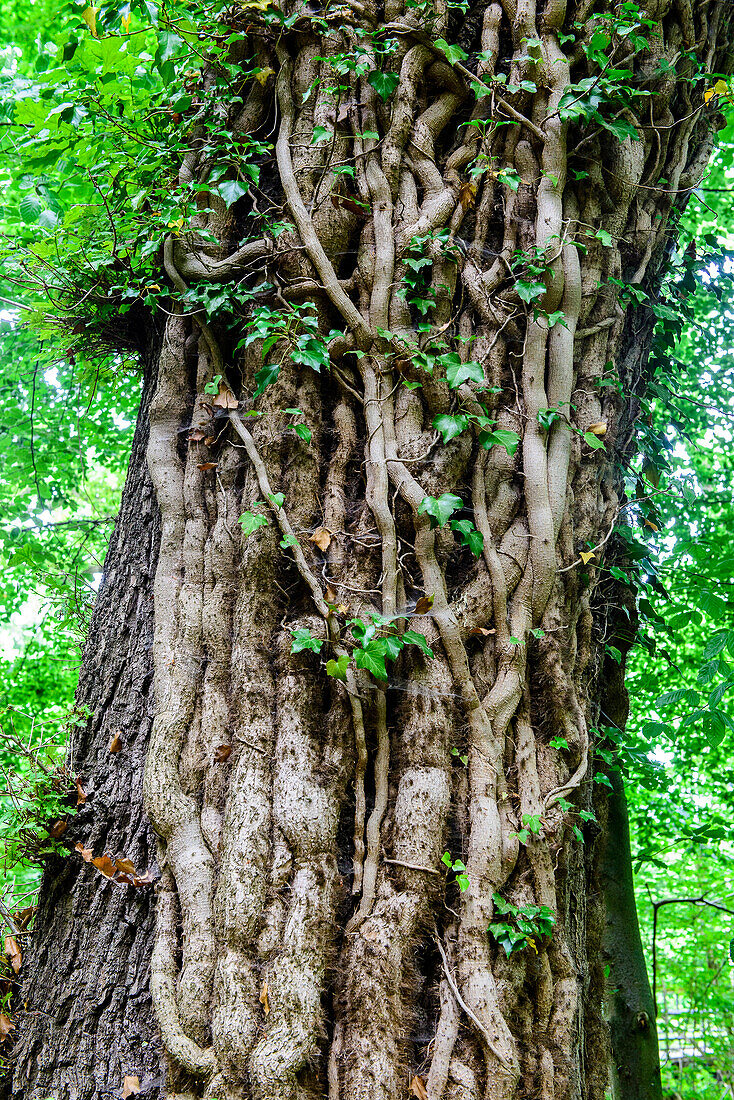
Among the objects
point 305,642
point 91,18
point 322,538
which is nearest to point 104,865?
point 305,642

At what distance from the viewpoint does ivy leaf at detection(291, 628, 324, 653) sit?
1781 mm

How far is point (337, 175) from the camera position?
216 cm

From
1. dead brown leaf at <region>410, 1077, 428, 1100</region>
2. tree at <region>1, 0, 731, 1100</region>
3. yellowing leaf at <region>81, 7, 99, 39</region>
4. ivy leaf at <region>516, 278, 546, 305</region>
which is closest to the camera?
dead brown leaf at <region>410, 1077, 428, 1100</region>

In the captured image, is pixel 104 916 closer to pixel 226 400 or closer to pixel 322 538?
pixel 322 538

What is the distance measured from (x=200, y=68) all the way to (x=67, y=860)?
2.59m

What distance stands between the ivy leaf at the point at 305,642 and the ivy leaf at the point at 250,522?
319 mm

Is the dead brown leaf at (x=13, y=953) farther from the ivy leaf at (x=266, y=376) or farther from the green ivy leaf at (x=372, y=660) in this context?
the ivy leaf at (x=266, y=376)

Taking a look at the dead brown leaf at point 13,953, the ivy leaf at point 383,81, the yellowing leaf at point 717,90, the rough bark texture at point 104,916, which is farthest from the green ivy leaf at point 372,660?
the yellowing leaf at point 717,90

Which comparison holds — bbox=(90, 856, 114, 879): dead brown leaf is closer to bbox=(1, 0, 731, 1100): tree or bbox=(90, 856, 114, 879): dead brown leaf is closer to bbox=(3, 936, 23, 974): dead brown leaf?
bbox=(1, 0, 731, 1100): tree

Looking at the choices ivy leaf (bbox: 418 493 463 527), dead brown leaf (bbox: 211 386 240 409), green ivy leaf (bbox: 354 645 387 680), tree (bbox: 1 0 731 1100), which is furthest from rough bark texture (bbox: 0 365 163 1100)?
ivy leaf (bbox: 418 493 463 527)

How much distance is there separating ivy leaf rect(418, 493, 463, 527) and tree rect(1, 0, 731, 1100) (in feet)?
0.04

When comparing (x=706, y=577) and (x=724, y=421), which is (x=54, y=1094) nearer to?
(x=706, y=577)

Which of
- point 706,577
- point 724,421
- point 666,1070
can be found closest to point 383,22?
point 706,577

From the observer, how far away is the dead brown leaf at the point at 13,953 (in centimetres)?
207
